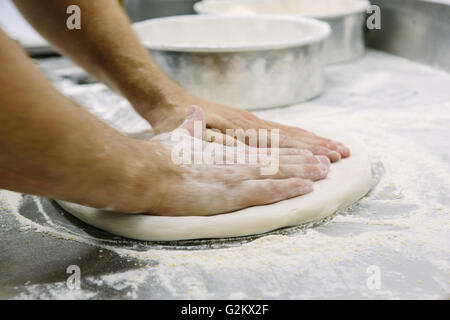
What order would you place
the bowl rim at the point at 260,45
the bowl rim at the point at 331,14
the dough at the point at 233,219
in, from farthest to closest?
1. the bowl rim at the point at 331,14
2. the bowl rim at the point at 260,45
3. the dough at the point at 233,219

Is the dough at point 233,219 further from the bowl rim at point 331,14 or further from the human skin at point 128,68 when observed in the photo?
the bowl rim at point 331,14

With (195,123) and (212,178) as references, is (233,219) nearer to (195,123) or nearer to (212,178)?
(212,178)

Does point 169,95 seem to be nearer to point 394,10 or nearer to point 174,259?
point 174,259

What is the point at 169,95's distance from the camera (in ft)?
4.18

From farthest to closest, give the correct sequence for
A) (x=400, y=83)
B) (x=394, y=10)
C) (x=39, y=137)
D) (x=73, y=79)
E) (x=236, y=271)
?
(x=394, y=10) → (x=73, y=79) → (x=400, y=83) → (x=236, y=271) → (x=39, y=137)

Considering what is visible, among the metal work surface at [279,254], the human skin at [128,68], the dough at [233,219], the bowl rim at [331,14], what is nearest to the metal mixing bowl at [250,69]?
the bowl rim at [331,14]

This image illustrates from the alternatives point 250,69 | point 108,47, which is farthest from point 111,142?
point 250,69

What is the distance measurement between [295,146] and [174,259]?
0.49 metres

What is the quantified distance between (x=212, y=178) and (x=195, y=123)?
0.69 ft

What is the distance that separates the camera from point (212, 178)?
991mm

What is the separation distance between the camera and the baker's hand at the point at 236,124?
47.9 inches

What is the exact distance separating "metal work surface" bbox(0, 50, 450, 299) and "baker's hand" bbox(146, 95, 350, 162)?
17 cm

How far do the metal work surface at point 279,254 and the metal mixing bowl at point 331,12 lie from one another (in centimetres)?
103

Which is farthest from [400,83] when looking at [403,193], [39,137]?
[39,137]
